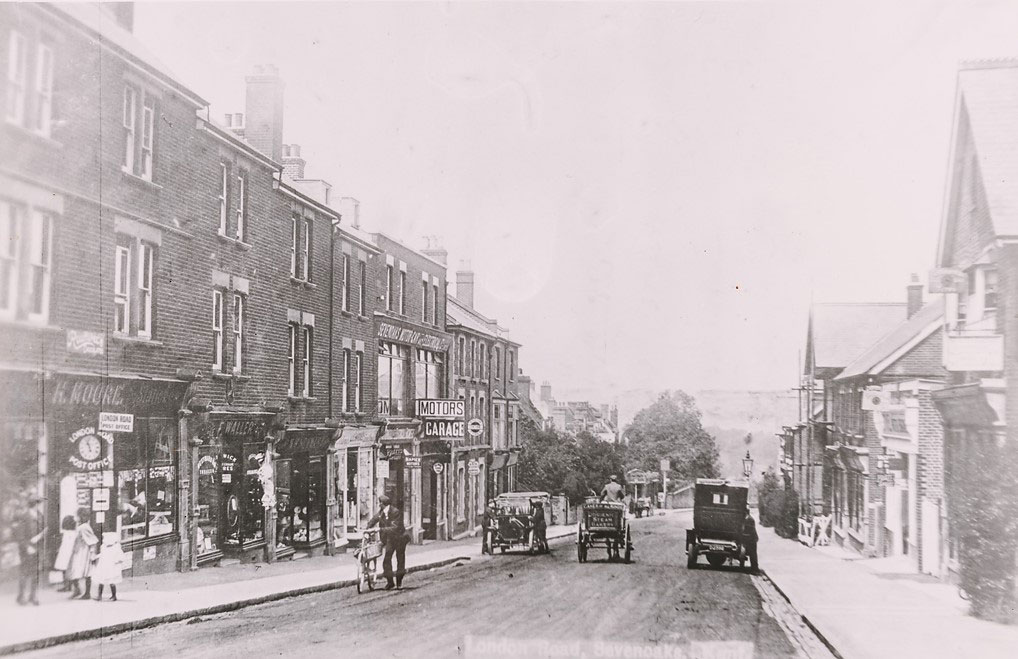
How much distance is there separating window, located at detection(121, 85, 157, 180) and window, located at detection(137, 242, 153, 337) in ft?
2.26

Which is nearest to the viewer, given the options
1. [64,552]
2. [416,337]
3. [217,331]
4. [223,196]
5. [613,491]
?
[64,552]

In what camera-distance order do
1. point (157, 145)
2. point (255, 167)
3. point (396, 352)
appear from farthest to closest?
point (396, 352) < point (255, 167) < point (157, 145)

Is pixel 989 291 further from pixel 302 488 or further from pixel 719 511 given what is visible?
pixel 302 488

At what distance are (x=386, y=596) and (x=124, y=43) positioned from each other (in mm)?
5963

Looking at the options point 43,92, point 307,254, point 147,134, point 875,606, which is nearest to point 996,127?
point 875,606

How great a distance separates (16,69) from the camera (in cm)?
706

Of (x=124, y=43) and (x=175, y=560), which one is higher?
(x=124, y=43)

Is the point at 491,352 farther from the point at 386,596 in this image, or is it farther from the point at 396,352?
the point at 386,596

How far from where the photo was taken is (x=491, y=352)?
826cm

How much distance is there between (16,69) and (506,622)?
6.60 m

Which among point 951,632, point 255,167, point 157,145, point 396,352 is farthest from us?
point 396,352

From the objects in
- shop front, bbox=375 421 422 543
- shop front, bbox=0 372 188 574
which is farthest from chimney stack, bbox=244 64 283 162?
shop front, bbox=375 421 422 543

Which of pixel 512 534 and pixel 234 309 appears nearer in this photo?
pixel 234 309

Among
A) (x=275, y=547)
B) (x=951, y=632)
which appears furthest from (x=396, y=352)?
(x=951, y=632)
